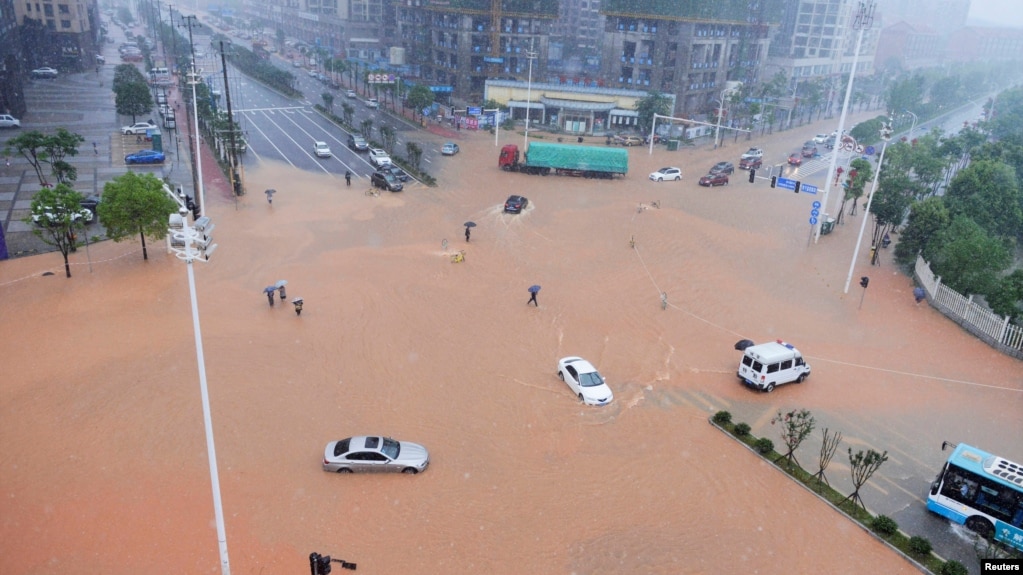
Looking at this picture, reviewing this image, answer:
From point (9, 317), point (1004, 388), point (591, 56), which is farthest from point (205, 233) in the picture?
point (591, 56)

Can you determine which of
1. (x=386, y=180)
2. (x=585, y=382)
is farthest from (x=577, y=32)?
(x=585, y=382)

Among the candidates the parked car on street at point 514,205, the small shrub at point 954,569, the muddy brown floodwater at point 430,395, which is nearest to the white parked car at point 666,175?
the muddy brown floodwater at point 430,395

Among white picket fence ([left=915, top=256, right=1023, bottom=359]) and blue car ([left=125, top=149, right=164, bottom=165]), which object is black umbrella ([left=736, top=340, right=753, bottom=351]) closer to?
white picket fence ([left=915, top=256, right=1023, bottom=359])

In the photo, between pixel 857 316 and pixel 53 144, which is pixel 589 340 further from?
pixel 53 144

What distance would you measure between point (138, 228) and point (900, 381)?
115ft

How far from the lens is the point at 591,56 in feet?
372

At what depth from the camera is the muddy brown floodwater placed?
17266 millimetres

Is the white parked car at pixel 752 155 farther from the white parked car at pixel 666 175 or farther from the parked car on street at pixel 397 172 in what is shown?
the parked car on street at pixel 397 172

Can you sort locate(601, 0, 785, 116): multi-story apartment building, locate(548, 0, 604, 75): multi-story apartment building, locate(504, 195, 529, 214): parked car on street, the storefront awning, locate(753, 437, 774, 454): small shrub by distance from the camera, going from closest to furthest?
1. locate(753, 437, 774, 454): small shrub
2. locate(504, 195, 529, 214): parked car on street
3. the storefront awning
4. locate(601, 0, 785, 116): multi-story apartment building
5. locate(548, 0, 604, 75): multi-story apartment building

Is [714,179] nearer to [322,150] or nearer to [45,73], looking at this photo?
[322,150]

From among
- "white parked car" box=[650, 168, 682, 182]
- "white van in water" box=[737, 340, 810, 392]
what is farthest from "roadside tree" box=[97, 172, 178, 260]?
"white parked car" box=[650, 168, 682, 182]

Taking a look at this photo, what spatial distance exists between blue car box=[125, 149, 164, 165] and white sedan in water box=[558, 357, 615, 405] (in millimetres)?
42853

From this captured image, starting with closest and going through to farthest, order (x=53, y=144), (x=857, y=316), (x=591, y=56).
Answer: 1. (x=857, y=316)
2. (x=53, y=144)
3. (x=591, y=56)

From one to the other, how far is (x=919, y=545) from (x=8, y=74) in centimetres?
7951
